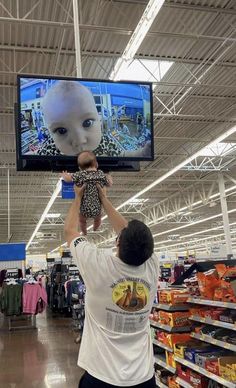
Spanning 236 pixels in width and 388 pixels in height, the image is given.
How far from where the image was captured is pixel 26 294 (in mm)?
11625

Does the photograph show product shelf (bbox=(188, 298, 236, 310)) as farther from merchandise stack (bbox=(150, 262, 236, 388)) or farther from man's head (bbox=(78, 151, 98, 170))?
man's head (bbox=(78, 151, 98, 170))

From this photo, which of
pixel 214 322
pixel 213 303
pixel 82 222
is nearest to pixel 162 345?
pixel 214 322

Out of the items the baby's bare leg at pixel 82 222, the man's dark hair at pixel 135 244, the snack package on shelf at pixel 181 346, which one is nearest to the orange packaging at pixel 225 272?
the snack package on shelf at pixel 181 346

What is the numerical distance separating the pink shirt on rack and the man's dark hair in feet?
33.9

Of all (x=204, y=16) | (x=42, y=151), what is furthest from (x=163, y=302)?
(x=204, y=16)

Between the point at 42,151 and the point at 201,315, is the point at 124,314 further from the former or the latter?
the point at 201,315

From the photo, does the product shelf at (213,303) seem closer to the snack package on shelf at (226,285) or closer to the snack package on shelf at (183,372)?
the snack package on shelf at (226,285)

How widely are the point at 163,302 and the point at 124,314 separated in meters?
3.36

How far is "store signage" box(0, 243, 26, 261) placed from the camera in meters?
13.8

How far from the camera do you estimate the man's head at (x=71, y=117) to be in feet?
8.87

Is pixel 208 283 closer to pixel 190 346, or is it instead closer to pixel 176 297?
pixel 176 297

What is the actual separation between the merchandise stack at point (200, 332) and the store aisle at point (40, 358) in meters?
1.81

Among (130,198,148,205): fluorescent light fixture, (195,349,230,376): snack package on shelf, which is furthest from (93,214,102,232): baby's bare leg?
(130,198,148,205): fluorescent light fixture

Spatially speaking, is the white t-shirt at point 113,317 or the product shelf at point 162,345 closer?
the white t-shirt at point 113,317
